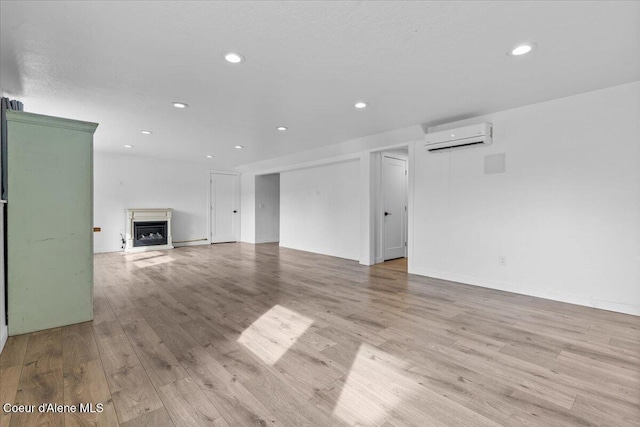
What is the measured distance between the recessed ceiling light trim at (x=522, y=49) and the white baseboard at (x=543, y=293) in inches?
110

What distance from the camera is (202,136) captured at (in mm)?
5457

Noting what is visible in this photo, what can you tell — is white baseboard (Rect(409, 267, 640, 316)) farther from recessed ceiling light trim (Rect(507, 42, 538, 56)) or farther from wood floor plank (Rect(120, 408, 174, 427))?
wood floor plank (Rect(120, 408, 174, 427))

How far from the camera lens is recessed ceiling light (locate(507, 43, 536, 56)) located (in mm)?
2361

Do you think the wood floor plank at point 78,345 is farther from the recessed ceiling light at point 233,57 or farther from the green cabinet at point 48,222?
the recessed ceiling light at point 233,57

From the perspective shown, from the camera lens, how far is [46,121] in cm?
267

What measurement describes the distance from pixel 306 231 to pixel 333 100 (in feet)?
14.5

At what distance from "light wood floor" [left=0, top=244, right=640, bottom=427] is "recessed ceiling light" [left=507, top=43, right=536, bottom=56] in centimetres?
242

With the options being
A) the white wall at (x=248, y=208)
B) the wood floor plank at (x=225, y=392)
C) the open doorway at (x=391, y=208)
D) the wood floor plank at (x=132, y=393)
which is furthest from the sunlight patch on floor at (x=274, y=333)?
the white wall at (x=248, y=208)

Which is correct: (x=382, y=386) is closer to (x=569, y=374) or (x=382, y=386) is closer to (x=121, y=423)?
(x=569, y=374)

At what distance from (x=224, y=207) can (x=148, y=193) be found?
2.13 metres

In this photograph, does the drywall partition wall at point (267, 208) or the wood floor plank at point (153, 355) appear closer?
the wood floor plank at point (153, 355)

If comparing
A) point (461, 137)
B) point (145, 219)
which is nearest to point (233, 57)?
point (461, 137)

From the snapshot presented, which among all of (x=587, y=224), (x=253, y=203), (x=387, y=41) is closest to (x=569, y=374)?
(x=587, y=224)

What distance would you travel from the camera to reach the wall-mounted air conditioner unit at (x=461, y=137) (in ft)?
12.9
